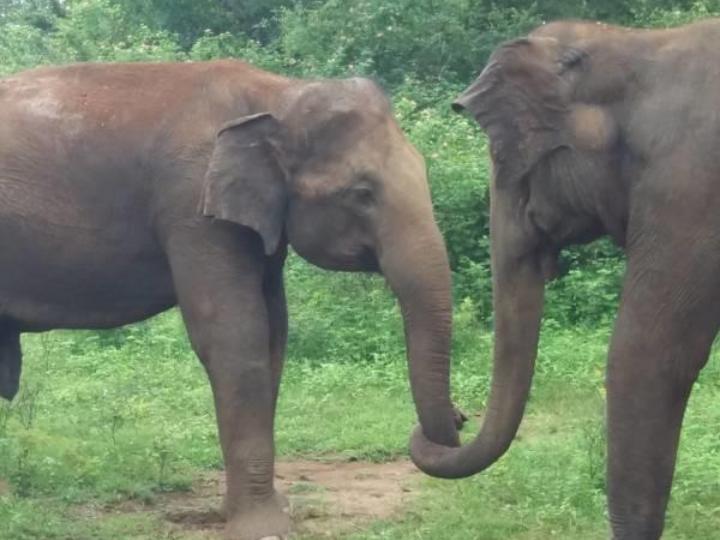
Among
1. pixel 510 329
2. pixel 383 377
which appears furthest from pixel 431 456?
pixel 383 377

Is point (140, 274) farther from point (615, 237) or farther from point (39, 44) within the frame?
point (39, 44)

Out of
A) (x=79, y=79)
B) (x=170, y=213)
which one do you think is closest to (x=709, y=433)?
(x=170, y=213)

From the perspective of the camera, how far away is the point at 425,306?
20.0 feet

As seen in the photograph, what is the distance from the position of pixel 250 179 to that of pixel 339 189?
33 cm

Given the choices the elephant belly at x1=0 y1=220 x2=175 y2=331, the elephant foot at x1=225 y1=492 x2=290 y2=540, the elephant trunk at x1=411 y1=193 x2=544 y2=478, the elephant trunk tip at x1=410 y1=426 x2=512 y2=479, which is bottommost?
the elephant foot at x1=225 y1=492 x2=290 y2=540

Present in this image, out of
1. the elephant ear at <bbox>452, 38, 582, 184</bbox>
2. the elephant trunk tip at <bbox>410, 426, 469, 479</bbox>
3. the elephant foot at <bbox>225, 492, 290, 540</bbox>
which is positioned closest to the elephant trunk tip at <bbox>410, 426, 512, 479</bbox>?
the elephant trunk tip at <bbox>410, 426, 469, 479</bbox>

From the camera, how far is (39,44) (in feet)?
70.7

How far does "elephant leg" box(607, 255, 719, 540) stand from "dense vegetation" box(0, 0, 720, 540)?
1.53 meters

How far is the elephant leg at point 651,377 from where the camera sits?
4.52 m

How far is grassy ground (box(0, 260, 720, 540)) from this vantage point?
6512 millimetres

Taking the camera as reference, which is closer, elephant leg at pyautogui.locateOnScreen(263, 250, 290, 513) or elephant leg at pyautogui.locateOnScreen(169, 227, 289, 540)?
elephant leg at pyautogui.locateOnScreen(169, 227, 289, 540)

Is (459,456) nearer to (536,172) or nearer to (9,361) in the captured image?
(536,172)

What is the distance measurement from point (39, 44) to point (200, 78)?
1536 centimetres

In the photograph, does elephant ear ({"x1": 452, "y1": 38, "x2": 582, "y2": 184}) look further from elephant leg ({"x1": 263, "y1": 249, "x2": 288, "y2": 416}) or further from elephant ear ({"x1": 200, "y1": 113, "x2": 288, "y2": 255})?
elephant leg ({"x1": 263, "y1": 249, "x2": 288, "y2": 416})
